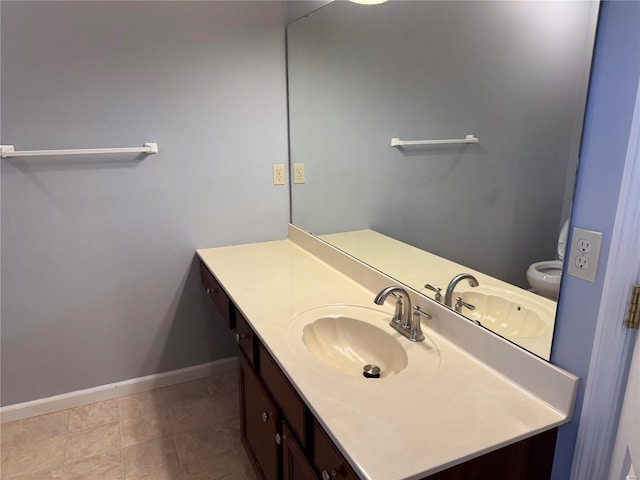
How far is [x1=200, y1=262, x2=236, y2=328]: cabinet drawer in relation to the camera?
1813 millimetres

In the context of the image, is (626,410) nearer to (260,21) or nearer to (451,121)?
(451,121)

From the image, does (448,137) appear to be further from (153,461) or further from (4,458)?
(4,458)

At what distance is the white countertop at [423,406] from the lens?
2.94 ft

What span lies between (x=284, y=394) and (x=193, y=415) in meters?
1.19

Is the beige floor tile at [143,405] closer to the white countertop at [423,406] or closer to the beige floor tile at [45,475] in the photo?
the beige floor tile at [45,475]

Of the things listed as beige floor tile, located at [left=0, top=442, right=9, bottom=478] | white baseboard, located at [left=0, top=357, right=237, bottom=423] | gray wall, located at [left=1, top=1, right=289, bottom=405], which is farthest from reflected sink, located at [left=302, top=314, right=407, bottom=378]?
beige floor tile, located at [left=0, top=442, right=9, bottom=478]

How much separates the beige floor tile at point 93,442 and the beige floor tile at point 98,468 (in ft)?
0.11

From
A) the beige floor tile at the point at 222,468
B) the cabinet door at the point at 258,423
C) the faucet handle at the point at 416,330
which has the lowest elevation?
→ the beige floor tile at the point at 222,468

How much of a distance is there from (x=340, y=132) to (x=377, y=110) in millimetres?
289

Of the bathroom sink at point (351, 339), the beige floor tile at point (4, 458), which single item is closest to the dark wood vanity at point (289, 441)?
the bathroom sink at point (351, 339)

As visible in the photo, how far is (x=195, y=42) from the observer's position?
6.88ft

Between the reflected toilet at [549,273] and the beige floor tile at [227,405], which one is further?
the beige floor tile at [227,405]

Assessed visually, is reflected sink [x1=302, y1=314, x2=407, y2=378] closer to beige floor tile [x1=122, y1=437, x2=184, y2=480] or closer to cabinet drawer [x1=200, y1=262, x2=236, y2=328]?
cabinet drawer [x1=200, y1=262, x2=236, y2=328]

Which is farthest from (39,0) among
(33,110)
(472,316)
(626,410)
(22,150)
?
(626,410)
